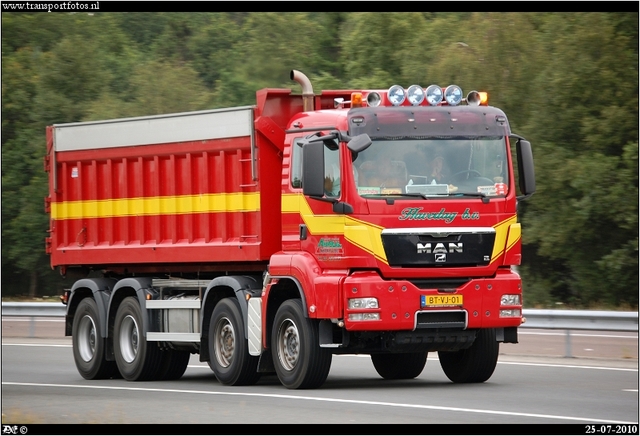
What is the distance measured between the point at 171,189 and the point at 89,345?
121 inches

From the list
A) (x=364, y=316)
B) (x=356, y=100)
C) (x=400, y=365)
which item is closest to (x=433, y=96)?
(x=356, y=100)

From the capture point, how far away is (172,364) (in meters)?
17.7

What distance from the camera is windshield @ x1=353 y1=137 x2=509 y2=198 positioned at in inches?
558

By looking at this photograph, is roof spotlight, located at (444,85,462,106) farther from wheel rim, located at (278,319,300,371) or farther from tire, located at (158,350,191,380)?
tire, located at (158,350,191,380)

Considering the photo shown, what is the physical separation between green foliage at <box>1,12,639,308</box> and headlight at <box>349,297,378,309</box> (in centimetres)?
1844

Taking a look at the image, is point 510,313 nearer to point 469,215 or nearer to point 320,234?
point 469,215

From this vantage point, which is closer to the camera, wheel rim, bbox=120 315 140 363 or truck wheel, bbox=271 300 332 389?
truck wheel, bbox=271 300 332 389

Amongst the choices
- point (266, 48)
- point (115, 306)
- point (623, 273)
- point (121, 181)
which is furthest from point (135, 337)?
point (266, 48)

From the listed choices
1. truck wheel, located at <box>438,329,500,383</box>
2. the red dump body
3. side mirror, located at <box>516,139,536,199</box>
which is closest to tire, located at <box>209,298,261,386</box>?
the red dump body

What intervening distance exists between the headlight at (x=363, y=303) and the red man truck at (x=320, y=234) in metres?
0.01

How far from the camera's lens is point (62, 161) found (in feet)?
62.9

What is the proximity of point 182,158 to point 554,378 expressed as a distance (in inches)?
205

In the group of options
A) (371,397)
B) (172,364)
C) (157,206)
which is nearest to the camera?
(371,397)

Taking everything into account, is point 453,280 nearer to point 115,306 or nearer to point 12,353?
point 115,306
